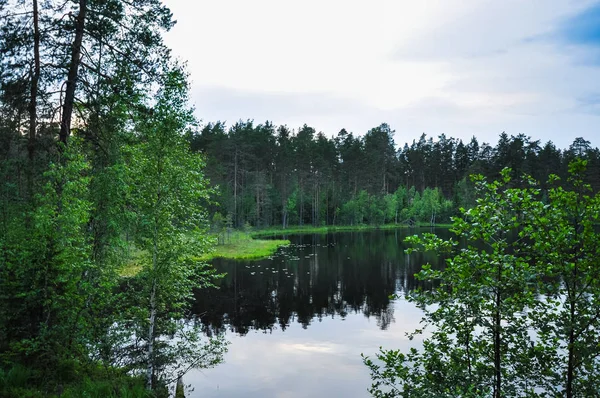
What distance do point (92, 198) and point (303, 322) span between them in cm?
1640

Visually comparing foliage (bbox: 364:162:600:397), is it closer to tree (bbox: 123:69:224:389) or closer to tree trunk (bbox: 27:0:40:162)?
tree (bbox: 123:69:224:389)

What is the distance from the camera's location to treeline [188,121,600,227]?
79375 mm

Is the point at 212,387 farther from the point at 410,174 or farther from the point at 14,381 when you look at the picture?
the point at 410,174

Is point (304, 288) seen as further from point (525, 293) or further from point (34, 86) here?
point (525, 293)

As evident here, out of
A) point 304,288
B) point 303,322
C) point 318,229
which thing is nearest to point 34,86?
point 303,322

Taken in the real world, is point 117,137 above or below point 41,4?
below

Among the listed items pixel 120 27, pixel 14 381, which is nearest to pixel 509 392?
pixel 14 381

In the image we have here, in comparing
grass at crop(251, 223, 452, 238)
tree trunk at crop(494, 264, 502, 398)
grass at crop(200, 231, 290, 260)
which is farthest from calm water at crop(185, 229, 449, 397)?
grass at crop(251, 223, 452, 238)

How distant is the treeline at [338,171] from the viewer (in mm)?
79375

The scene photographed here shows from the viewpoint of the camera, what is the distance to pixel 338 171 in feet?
330

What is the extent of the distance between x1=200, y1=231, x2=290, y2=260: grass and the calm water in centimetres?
262

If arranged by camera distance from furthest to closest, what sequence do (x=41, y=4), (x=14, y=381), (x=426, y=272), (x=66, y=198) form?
(x=41, y=4), (x=66, y=198), (x=14, y=381), (x=426, y=272)

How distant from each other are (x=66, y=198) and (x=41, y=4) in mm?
7745

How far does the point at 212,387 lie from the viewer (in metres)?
16.8
